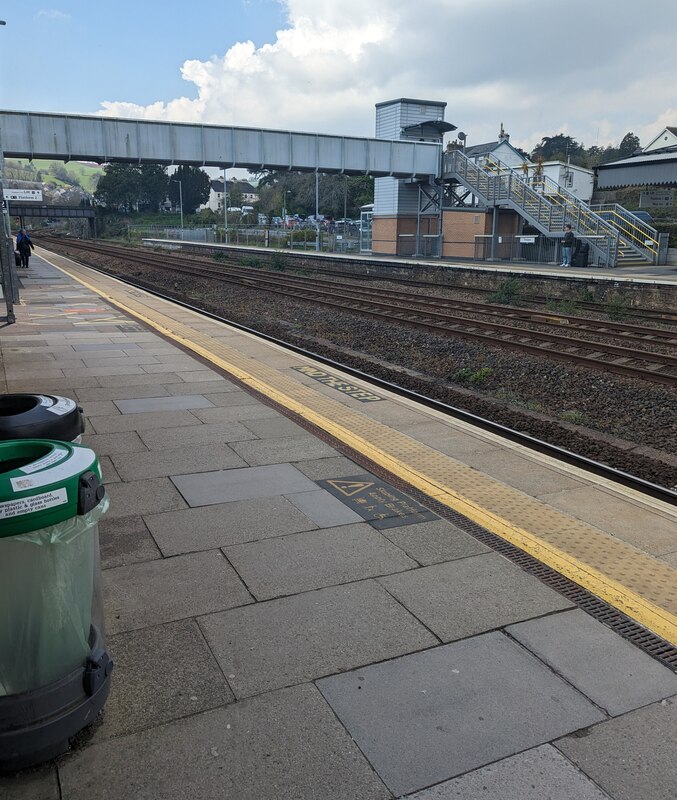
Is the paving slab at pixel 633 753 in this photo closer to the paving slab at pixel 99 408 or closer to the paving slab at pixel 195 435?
the paving slab at pixel 195 435

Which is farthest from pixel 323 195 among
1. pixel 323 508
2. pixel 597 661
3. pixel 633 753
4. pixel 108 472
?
pixel 633 753

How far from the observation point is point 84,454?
2.66 m

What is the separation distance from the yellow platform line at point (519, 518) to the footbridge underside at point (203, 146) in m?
29.1

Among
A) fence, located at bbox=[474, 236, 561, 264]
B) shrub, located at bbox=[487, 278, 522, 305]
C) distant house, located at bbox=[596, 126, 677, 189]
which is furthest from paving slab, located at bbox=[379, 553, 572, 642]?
distant house, located at bbox=[596, 126, 677, 189]

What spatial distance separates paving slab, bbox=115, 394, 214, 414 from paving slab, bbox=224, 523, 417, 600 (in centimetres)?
373

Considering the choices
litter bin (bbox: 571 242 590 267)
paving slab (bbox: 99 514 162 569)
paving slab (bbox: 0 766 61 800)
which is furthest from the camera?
litter bin (bbox: 571 242 590 267)

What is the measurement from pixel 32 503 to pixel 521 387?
8971 millimetres

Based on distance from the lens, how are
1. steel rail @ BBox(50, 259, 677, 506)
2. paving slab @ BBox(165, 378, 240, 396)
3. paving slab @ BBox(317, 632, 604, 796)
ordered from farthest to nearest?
paving slab @ BBox(165, 378, 240, 396)
steel rail @ BBox(50, 259, 677, 506)
paving slab @ BBox(317, 632, 604, 796)

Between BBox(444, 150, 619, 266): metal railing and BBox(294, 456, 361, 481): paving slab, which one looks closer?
BBox(294, 456, 361, 481): paving slab

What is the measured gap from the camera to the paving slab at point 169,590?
3.55 meters

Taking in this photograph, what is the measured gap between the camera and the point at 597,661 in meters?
3.25

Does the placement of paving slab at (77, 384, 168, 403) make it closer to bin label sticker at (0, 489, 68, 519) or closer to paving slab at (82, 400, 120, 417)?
paving slab at (82, 400, 120, 417)

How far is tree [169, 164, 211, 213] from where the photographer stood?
129375 millimetres

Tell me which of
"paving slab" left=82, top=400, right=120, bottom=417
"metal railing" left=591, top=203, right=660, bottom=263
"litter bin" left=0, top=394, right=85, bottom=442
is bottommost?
"paving slab" left=82, top=400, right=120, bottom=417
